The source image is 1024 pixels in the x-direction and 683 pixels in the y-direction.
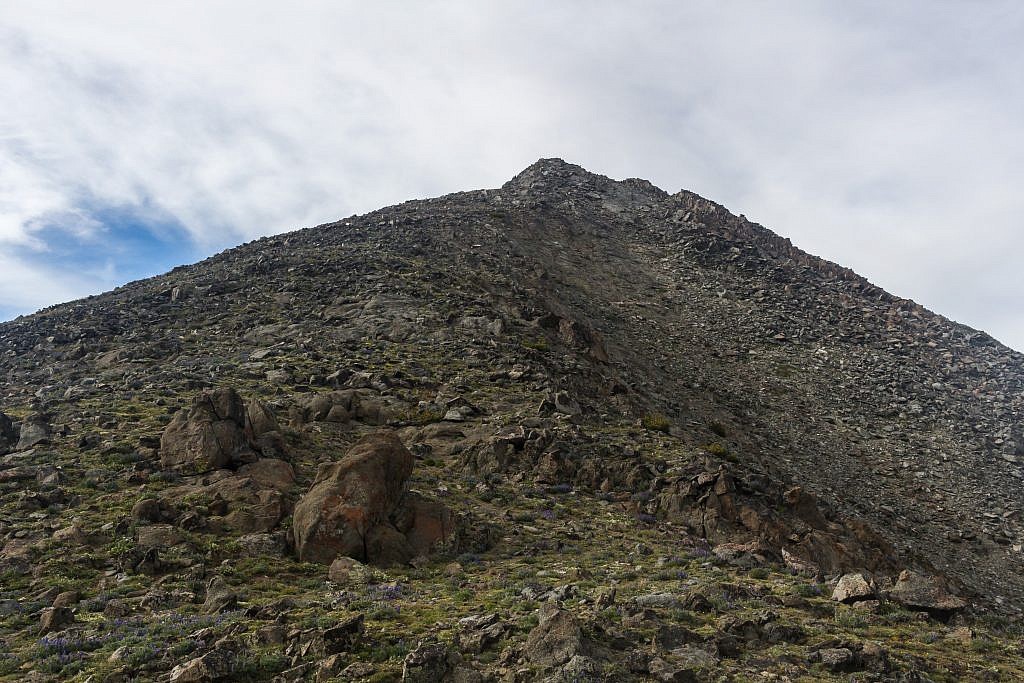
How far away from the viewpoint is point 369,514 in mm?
16531

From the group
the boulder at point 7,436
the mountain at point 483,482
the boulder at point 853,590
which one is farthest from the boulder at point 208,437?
the boulder at point 853,590

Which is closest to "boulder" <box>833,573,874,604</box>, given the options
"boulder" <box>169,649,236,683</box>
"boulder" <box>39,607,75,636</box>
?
"boulder" <box>169,649,236,683</box>

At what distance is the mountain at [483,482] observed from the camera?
10797 millimetres

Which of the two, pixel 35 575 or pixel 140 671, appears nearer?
pixel 140 671

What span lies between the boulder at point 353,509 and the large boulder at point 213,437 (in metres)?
4.34

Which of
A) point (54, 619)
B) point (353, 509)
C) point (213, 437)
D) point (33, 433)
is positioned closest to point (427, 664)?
point (353, 509)

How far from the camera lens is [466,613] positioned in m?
12.5

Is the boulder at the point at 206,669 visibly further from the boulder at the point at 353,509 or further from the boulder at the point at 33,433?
the boulder at the point at 33,433

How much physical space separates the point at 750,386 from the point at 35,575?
4371 cm

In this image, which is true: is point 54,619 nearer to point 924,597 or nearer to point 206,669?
point 206,669

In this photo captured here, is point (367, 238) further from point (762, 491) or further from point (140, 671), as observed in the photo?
point (140, 671)

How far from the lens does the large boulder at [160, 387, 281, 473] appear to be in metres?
19.6

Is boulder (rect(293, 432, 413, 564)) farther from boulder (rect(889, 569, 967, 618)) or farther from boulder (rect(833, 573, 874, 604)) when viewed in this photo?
boulder (rect(889, 569, 967, 618))

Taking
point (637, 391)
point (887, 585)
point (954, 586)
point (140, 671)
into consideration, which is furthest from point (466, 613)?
point (637, 391)
